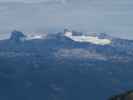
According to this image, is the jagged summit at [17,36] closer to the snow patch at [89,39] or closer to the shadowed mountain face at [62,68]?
the shadowed mountain face at [62,68]

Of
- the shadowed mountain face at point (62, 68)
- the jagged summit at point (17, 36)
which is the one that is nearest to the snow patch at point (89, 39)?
the shadowed mountain face at point (62, 68)

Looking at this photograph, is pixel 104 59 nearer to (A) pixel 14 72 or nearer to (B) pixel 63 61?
(B) pixel 63 61

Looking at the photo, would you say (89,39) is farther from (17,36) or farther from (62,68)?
(17,36)

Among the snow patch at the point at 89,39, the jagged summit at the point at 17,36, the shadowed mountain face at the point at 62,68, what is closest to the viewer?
the shadowed mountain face at the point at 62,68

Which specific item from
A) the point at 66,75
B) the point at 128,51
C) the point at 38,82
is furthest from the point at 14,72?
the point at 128,51

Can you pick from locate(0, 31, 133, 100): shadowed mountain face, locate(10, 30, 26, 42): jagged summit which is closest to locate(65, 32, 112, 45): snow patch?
locate(0, 31, 133, 100): shadowed mountain face

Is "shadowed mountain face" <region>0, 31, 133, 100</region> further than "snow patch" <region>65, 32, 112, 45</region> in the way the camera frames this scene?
No

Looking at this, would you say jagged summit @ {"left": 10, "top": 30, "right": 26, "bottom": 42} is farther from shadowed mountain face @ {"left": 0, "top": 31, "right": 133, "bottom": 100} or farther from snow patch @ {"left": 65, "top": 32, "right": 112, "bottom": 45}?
A: snow patch @ {"left": 65, "top": 32, "right": 112, "bottom": 45}

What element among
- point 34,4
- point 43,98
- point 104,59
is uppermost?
point 34,4
